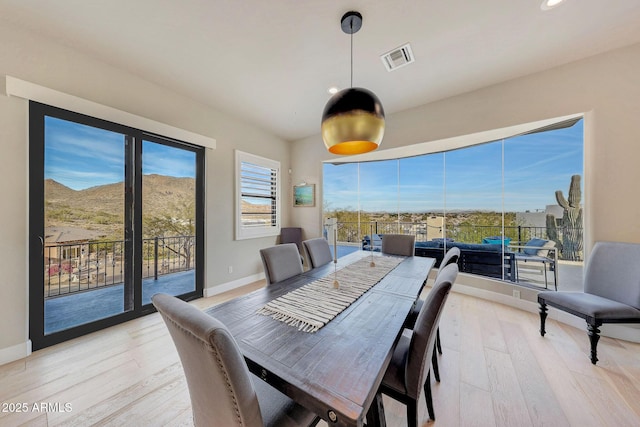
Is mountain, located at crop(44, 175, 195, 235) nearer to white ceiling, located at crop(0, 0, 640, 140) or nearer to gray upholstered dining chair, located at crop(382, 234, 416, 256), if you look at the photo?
white ceiling, located at crop(0, 0, 640, 140)

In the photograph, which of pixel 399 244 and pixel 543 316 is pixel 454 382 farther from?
pixel 399 244

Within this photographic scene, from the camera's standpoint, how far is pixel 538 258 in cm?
327

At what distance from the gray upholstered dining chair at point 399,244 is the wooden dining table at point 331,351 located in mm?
1475

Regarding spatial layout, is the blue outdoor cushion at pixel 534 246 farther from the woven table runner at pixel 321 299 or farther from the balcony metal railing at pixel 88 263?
the balcony metal railing at pixel 88 263

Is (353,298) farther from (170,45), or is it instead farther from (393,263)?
(170,45)

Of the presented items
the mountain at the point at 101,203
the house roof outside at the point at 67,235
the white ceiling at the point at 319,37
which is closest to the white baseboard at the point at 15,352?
the house roof outside at the point at 67,235

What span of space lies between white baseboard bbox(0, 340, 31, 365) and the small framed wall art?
13.0ft

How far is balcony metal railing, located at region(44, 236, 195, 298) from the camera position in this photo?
2.57 meters

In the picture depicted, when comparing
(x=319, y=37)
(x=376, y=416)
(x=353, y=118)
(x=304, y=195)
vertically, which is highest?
(x=319, y=37)

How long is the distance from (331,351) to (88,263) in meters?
3.78

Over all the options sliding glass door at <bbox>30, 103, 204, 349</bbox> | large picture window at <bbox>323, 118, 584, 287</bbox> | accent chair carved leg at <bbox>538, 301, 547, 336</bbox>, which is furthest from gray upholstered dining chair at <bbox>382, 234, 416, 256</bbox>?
sliding glass door at <bbox>30, 103, 204, 349</bbox>

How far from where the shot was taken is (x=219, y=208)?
12.0 ft

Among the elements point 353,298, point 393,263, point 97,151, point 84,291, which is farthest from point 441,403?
point 84,291

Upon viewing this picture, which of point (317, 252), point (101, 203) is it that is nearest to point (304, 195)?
point (317, 252)
